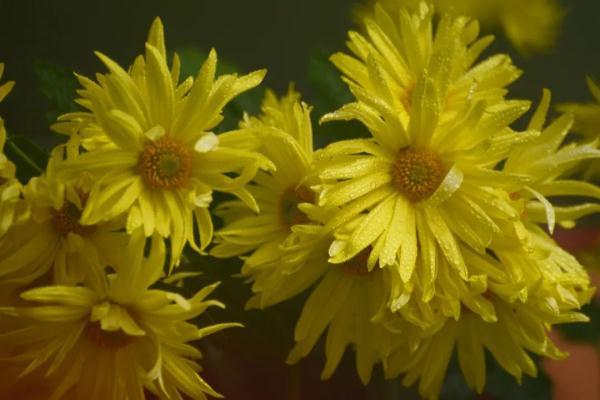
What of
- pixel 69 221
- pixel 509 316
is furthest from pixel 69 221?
pixel 509 316

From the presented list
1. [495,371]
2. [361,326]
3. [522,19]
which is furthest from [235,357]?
[522,19]

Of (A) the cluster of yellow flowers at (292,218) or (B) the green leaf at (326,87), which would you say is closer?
(A) the cluster of yellow flowers at (292,218)

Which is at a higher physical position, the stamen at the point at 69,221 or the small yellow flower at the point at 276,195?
the stamen at the point at 69,221

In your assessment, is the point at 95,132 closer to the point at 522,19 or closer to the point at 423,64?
the point at 423,64

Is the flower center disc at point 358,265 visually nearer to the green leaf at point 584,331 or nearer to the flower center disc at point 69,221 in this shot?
the flower center disc at point 69,221

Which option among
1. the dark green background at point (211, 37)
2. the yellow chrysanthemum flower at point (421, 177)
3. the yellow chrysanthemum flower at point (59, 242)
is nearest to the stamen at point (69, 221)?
the yellow chrysanthemum flower at point (59, 242)

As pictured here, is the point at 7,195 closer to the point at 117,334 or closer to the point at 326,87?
the point at 117,334

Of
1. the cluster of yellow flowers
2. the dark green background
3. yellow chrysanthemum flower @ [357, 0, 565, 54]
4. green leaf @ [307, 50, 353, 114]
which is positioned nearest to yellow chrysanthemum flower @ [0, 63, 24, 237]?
the cluster of yellow flowers

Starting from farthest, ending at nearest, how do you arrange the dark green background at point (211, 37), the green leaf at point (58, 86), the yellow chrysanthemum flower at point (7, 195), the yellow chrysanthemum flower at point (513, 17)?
the dark green background at point (211, 37) < the yellow chrysanthemum flower at point (513, 17) < the green leaf at point (58, 86) < the yellow chrysanthemum flower at point (7, 195)
